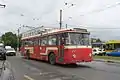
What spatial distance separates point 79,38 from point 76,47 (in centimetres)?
82

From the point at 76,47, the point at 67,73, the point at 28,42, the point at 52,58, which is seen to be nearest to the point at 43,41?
the point at 52,58

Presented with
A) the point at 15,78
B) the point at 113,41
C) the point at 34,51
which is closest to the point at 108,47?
the point at 113,41

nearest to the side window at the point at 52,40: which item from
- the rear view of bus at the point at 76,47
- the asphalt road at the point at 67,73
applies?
the rear view of bus at the point at 76,47

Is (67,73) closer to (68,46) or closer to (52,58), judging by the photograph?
(68,46)

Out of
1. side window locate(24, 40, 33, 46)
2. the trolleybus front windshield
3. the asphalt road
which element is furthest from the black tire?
side window locate(24, 40, 33, 46)

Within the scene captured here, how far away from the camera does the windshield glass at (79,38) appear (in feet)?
68.5

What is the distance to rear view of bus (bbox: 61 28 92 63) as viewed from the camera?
20.8 m

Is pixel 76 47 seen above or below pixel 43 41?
below

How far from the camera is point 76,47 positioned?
20859mm

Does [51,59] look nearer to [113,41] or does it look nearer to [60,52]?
[60,52]

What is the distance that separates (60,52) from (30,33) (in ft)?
37.5

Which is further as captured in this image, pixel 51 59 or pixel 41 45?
pixel 41 45

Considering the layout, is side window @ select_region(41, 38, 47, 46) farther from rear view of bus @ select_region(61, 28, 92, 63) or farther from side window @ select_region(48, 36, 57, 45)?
rear view of bus @ select_region(61, 28, 92, 63)

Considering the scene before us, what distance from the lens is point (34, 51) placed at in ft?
95.7
